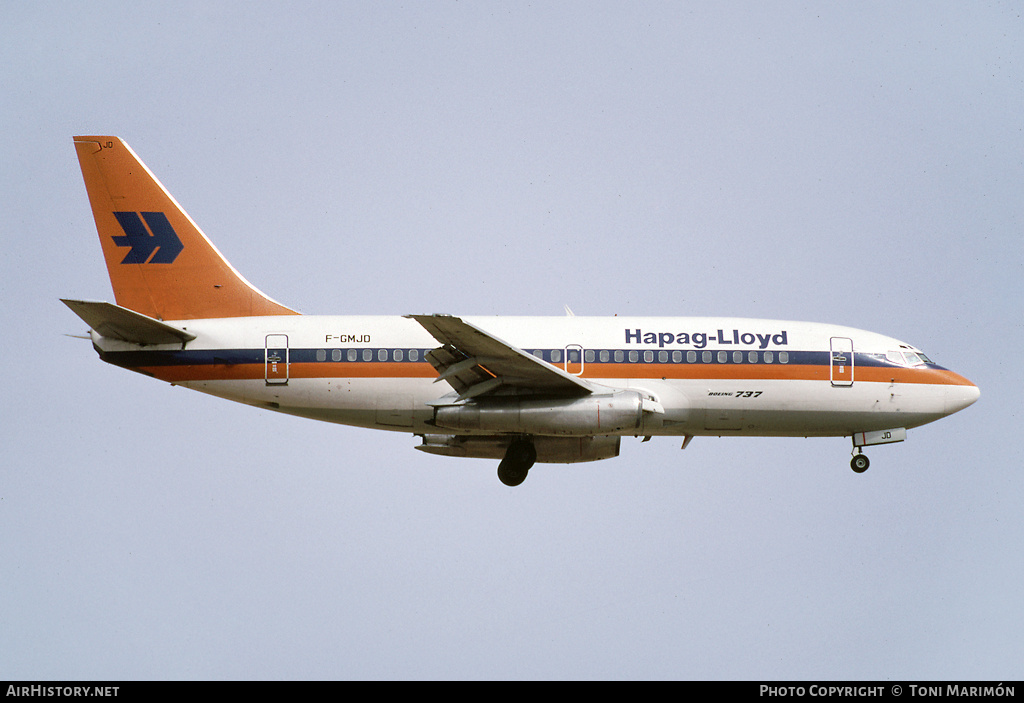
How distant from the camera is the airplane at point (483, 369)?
2797cm

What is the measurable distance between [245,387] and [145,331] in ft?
9.38

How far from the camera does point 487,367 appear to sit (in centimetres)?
2678

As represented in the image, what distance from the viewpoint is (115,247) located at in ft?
100

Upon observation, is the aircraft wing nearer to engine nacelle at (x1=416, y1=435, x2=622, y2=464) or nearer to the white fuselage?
the white fuselage

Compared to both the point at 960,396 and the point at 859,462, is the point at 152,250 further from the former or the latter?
the point at 960,396

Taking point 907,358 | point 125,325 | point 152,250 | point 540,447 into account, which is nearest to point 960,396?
point 907,358

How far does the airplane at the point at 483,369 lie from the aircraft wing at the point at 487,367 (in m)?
0.08

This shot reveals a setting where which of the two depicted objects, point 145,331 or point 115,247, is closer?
point 145,331

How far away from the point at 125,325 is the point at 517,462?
34.9ft

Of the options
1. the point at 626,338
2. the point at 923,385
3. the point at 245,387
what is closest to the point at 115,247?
the point at 245,387
